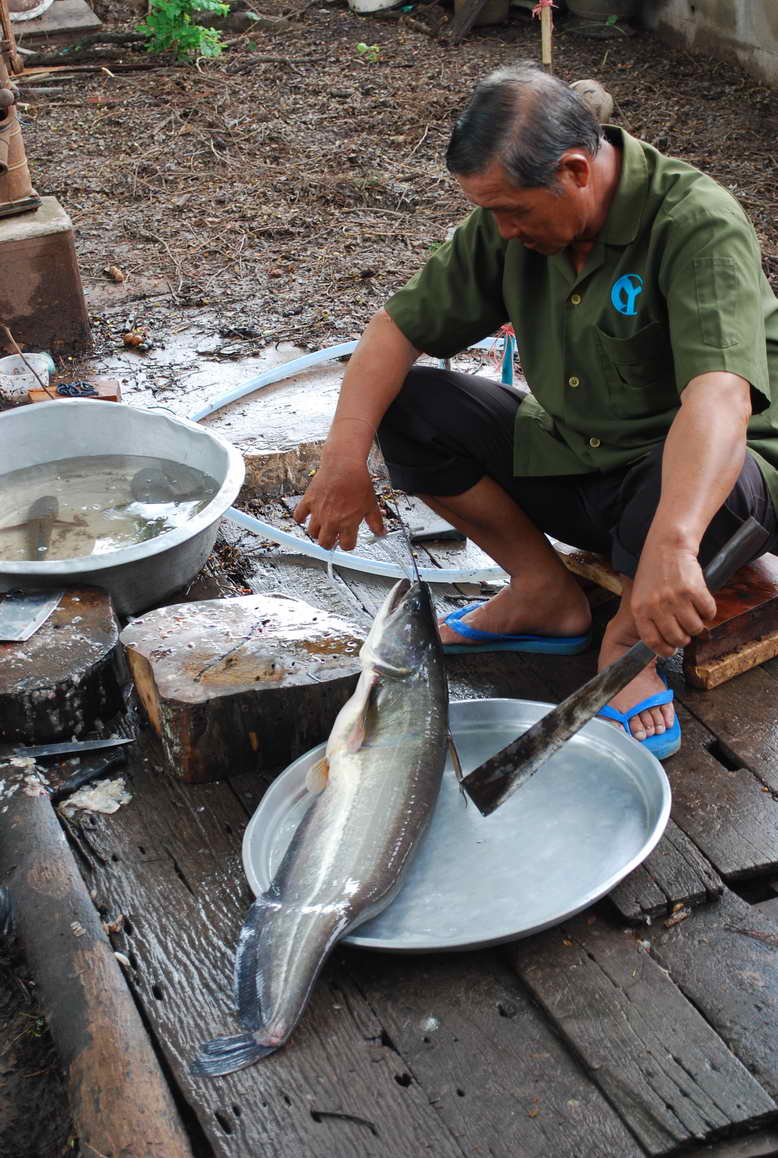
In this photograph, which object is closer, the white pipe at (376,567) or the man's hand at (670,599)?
the man's hand at (670,599)

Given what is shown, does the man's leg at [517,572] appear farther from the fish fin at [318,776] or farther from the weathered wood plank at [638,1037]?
the weathered wood plank at [638,1037]

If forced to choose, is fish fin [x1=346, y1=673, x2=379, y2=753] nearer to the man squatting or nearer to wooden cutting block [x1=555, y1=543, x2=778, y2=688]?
the man squatting

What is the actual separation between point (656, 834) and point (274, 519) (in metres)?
2.12

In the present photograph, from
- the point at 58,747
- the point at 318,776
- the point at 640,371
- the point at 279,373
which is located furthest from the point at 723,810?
the point at 279,373

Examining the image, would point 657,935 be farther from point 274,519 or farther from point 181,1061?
point 274,519

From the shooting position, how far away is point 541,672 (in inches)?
122

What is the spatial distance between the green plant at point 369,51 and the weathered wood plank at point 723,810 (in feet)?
32.5

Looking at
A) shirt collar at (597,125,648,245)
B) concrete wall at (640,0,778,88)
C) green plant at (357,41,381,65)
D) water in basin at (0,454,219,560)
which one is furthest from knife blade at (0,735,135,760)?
green plant at (357,41,381,65)

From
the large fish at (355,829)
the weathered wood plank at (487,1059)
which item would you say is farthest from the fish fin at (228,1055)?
the weathered wood plank at (487,1059)

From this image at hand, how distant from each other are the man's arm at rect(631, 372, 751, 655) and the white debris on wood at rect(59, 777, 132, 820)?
129 centimetres

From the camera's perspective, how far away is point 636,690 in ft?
9.07

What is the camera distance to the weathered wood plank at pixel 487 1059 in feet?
6.07

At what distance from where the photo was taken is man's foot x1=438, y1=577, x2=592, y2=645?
3.11m

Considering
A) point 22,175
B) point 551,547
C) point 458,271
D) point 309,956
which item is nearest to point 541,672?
point 551,547
